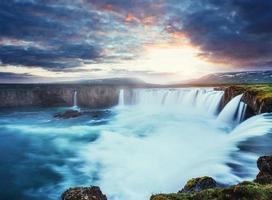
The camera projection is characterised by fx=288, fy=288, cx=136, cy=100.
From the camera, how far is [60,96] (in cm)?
6494

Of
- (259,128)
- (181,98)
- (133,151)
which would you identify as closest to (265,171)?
(259,128)

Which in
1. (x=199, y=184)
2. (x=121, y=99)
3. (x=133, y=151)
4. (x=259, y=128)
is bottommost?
(x=133, y=151)

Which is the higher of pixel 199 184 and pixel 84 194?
pixel 199 184

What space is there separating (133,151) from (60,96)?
4644cm

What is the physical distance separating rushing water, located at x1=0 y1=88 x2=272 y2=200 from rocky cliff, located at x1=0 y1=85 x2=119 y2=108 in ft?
71.4

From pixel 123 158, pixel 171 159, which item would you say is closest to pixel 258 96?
pixel 171 159

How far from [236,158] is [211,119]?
20805 millimetres

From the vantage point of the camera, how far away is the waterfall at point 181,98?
36.6 metres

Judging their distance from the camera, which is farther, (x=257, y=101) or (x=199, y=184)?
(x=257, y=101)

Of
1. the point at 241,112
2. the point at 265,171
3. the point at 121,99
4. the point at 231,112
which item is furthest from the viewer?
the point at 121,99

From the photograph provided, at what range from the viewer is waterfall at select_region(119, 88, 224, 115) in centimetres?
3662

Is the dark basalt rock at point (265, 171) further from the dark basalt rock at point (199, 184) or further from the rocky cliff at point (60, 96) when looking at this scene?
the rocky cliff at point (60, 96)

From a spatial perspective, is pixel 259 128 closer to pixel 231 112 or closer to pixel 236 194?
pixel 231 112

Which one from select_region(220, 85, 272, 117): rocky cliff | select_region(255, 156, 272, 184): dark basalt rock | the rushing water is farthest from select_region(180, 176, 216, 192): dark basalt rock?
select_region(220, 85, 272, 117): rocky cliff
